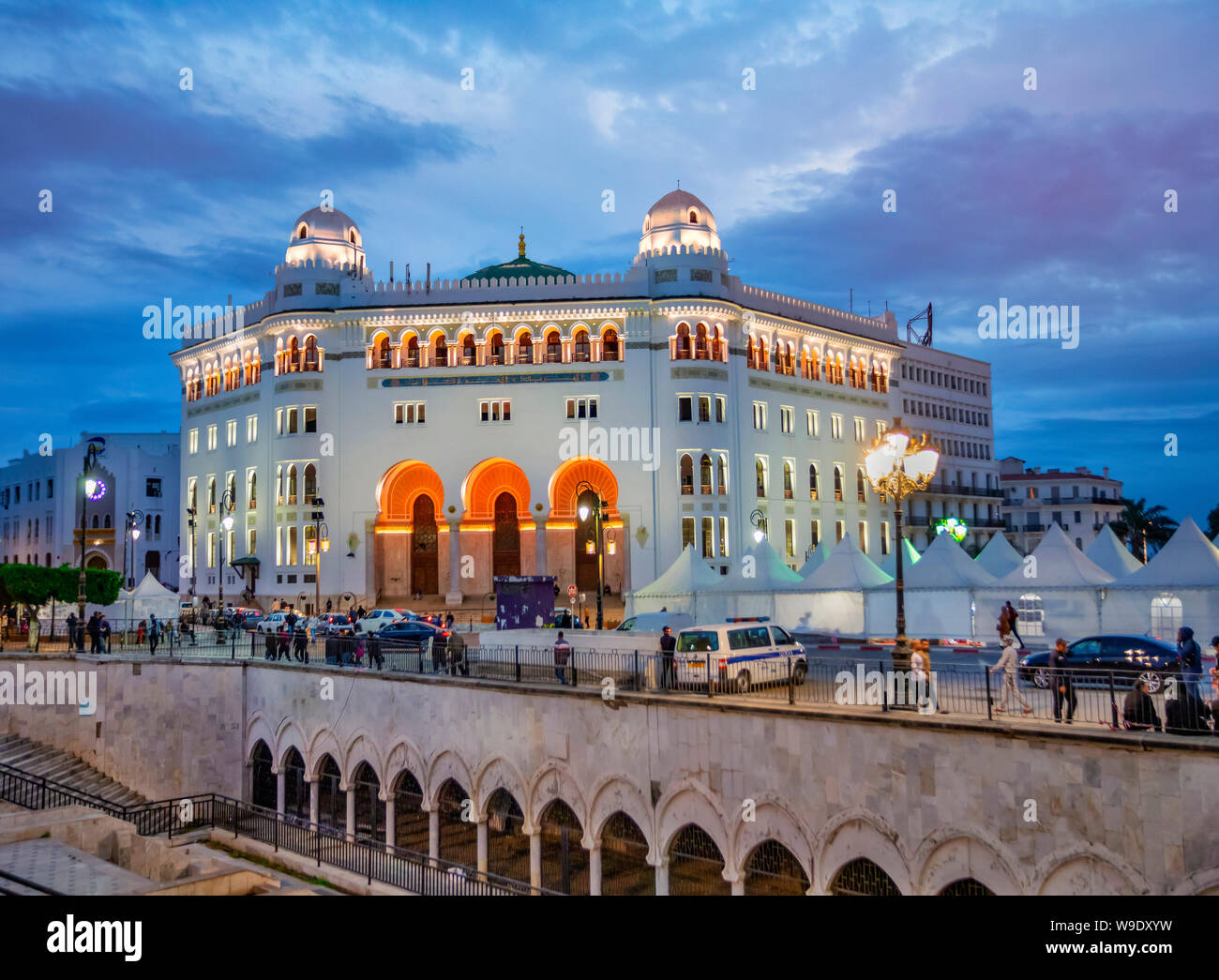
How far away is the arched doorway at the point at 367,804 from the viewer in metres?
27.2

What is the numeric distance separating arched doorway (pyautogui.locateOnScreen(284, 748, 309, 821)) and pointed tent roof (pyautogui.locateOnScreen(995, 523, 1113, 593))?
2070cm

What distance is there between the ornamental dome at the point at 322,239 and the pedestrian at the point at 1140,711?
48629mm

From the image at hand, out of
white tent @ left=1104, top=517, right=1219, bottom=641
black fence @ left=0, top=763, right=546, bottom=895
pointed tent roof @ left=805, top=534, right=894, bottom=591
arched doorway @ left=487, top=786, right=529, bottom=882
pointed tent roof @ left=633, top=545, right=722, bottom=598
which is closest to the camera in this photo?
black fence @ left=0, top=763, right=546, bottom=895

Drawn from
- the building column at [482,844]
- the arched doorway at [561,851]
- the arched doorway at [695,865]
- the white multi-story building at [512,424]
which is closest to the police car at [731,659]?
the arched doorway at [695,865]

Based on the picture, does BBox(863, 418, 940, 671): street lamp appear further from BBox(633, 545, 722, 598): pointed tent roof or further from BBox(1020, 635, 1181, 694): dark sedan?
BBox(633, 545, 722, 598): pointed tent roof

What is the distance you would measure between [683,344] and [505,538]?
43.3ft

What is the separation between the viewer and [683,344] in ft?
168

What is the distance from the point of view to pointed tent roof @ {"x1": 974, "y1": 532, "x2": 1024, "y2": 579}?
3300cm

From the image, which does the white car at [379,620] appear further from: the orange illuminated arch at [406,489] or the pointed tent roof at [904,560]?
the pointed tent roof at [904,560]

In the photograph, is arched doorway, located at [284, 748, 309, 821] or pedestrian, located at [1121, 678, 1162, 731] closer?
pedestrian, located at [1121, 678, 1162, 731]

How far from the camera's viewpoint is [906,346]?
211 ft

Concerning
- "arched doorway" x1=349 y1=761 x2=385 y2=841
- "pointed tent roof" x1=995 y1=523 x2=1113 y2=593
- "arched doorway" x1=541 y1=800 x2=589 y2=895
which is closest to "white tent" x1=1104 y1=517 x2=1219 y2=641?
"pointed tent roof" x1=995 y1=523 x2=1113 y2=593

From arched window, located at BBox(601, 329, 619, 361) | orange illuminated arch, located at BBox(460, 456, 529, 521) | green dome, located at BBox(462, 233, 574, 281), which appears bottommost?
orange illuminated arch, located at BBox(460, 456, 529, 521)

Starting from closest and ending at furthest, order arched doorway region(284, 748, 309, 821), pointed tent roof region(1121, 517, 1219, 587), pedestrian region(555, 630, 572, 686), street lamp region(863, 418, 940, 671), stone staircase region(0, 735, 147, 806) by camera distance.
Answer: street lamp region(863, 418, 940, 671), pedestrian region(555, 630, 572, 686), pointed tent roof region(1121, 517, 1219, 587), arched doorway region(284, 748, 309, 821), stone staircase region(0, 735, 147, 806)
